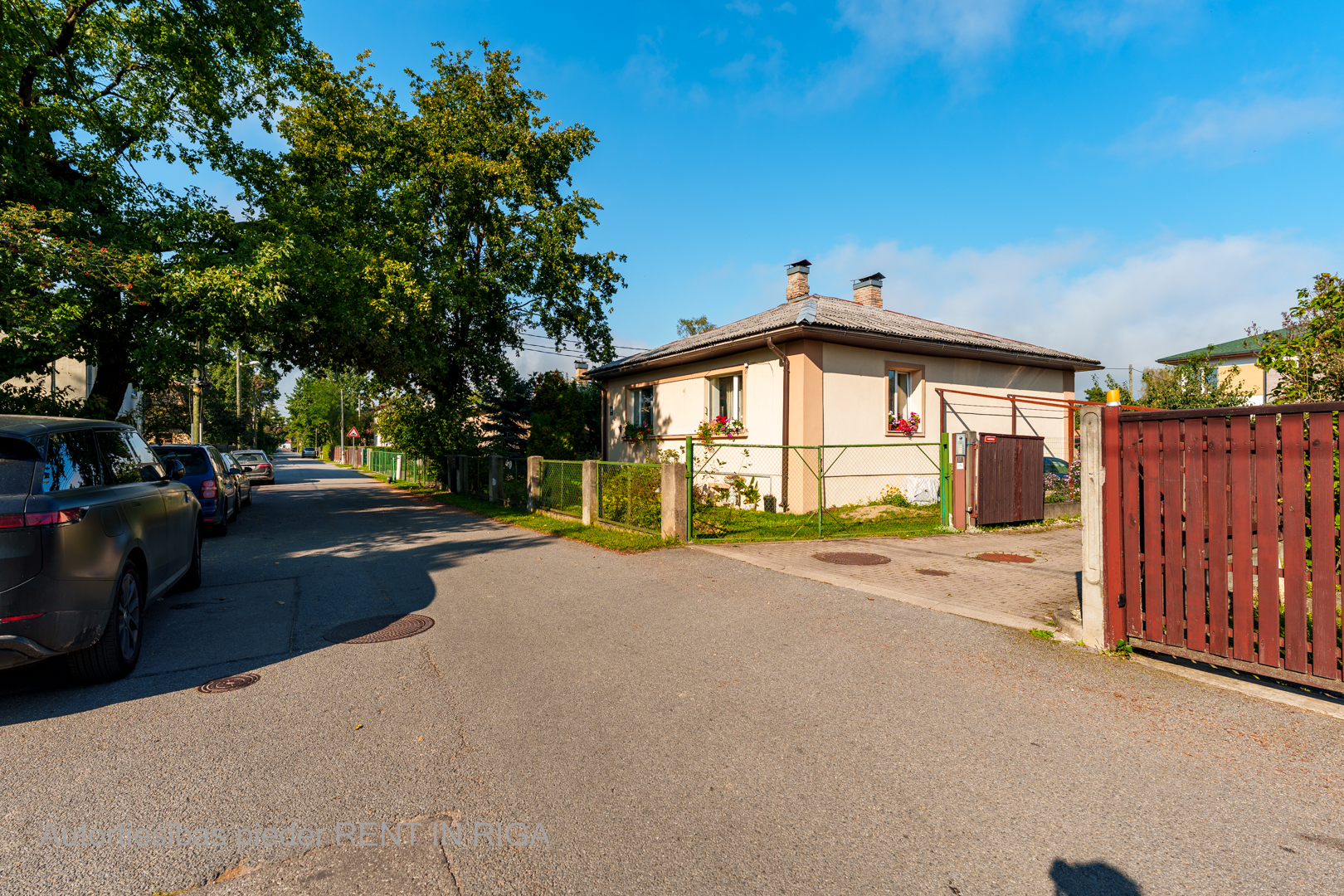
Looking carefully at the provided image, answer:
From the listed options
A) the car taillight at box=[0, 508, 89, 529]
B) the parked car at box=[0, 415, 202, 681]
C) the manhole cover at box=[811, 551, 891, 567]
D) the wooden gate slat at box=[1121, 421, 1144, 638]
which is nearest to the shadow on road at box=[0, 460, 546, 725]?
the parked car at box=[0, 415, 202, 681]

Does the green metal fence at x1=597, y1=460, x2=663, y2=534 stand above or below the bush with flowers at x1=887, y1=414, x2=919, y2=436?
below

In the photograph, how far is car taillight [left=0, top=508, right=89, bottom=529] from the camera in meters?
3.81

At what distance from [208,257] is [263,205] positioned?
9.82 feet

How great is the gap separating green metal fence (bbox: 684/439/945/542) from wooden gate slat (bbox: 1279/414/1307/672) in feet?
24.5

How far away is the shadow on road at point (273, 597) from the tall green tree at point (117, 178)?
421 cm

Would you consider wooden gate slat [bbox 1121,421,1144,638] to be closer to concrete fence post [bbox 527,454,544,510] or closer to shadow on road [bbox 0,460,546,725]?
shadow on road [bbox 0,460,546,725]

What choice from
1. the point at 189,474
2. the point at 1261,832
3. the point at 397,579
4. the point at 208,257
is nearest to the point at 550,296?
the point at 208,257

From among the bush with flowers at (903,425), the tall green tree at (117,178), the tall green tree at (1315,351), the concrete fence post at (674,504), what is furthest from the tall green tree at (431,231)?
the tall green tree at (1315,351)

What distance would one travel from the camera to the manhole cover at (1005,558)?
9117mm

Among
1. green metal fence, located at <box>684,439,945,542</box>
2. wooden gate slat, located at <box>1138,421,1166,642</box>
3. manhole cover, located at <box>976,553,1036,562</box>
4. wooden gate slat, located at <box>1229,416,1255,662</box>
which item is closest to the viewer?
wooden gate slat, located at <box>1229,416,1255,662</box>

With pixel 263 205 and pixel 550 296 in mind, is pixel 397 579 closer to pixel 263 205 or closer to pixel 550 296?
pixel 263 205

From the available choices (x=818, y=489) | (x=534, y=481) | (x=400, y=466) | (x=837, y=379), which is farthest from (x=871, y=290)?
(x=400, y=466)

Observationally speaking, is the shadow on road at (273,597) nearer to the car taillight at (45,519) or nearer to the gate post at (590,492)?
the car taillight at (45,519)

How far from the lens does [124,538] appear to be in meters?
4.82
